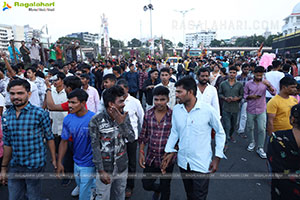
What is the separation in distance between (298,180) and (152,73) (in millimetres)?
3902

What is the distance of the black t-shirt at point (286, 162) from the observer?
1648mm

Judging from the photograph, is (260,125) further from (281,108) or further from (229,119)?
(281,108)

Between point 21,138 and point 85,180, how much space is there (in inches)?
34.8

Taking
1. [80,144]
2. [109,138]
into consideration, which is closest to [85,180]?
[80,144]

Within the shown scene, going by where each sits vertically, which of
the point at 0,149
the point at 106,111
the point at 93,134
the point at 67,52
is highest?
the point at 67,52

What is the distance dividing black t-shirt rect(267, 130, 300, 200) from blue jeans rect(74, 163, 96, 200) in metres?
1.98

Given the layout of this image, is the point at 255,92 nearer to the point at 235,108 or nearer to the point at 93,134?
the point at 235,108

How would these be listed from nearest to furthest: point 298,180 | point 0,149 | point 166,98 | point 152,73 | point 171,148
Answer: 1. point 298,180
2. point 171,148
3. point 166,98
4. point 0,149
5. point 152,73

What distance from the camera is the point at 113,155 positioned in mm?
2164

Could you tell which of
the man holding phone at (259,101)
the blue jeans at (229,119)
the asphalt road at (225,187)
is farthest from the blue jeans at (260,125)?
the asphalt road at (225,187)

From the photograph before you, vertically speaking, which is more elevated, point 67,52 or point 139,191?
point 67,52

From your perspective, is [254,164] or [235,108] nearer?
[254,164]

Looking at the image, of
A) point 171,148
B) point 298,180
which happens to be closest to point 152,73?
point 171,148

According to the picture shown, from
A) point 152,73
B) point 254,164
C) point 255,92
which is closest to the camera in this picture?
point 254,164
